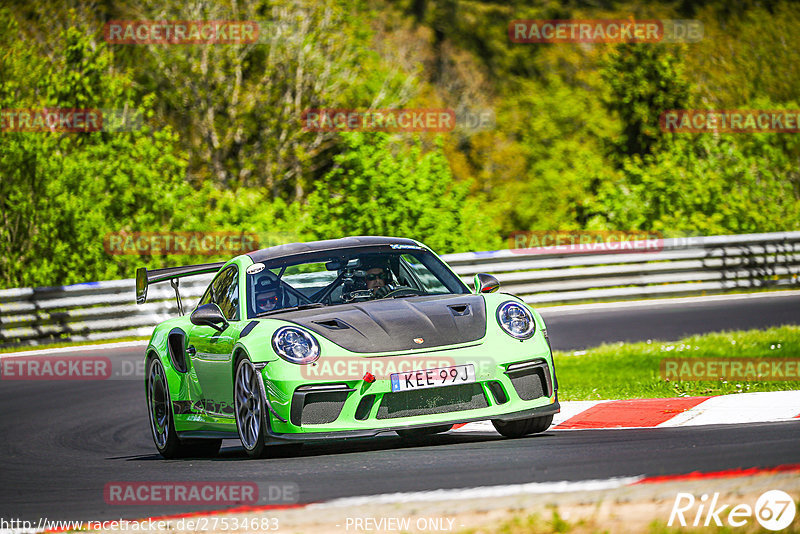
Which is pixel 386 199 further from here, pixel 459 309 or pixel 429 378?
pixel 429 378

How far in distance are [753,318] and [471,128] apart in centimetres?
3612

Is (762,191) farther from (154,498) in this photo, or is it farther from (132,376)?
(154,498)

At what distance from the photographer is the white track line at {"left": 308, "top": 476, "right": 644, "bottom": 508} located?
523 centimetres

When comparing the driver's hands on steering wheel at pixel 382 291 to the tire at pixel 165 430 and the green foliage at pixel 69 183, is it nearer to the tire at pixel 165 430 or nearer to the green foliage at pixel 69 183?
the tire at pixel 165 430

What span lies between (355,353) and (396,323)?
34cm

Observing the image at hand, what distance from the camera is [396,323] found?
7.20 metres

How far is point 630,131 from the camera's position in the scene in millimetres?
32438

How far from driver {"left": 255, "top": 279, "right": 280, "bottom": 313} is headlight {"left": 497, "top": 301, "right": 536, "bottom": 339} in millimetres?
1492

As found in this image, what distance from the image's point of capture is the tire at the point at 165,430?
8.87 meters

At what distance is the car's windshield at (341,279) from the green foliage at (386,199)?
1329 centimetres

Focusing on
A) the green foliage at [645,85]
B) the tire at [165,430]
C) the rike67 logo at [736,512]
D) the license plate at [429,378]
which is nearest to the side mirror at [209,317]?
the tire at [165,430]

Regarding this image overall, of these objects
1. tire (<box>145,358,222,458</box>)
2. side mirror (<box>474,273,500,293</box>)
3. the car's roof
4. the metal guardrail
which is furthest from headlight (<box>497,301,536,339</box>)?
the metal guardrail

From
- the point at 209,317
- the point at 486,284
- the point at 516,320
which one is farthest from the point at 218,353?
the point at 516,320

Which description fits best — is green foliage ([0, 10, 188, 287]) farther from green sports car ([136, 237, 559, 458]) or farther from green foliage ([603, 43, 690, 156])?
green sports car ([136, 237, 559, 458])
